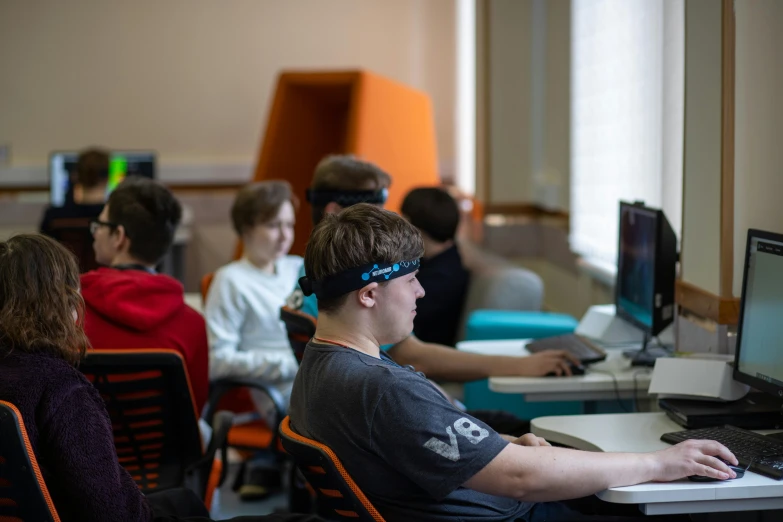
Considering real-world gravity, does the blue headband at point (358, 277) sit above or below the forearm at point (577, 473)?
above

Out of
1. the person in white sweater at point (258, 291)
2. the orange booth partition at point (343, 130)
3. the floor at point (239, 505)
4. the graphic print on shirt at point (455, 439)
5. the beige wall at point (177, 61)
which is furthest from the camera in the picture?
the beige wall at point (177, 61)

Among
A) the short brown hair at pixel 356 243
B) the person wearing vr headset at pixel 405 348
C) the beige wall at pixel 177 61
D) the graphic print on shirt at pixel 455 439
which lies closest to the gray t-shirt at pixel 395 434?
the graphic print on shirt at pixel 455 439

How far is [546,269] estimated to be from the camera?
5496 millimetres

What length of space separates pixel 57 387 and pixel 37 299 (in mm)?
183

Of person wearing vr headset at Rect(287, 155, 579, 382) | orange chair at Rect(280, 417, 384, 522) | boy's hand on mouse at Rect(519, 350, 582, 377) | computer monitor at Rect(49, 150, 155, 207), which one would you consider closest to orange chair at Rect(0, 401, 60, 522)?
orange chair at Rect(280, 417, 384, 522)

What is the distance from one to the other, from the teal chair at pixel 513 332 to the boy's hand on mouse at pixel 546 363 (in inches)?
30.4

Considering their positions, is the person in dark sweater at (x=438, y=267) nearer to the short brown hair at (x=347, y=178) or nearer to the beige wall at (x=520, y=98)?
the short brown hair at (x=347, y=178)

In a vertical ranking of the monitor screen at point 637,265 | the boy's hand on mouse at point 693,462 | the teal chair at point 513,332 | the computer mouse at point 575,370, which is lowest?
the teal chair at point 513,332

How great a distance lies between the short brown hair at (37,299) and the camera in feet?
5.88

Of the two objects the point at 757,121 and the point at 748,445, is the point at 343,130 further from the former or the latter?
the point at 748,445

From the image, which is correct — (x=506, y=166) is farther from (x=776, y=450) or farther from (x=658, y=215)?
(x=776, y=450)

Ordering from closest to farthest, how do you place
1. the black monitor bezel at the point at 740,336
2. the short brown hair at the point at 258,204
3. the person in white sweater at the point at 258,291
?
1. the black monitor bezel at the point at 740,336
2. the person in white sweater at the point at 258,291
3. the short brown hair at the point at 258,204

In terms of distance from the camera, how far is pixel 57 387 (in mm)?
1745

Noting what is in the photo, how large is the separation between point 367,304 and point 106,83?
6470 millimetres
